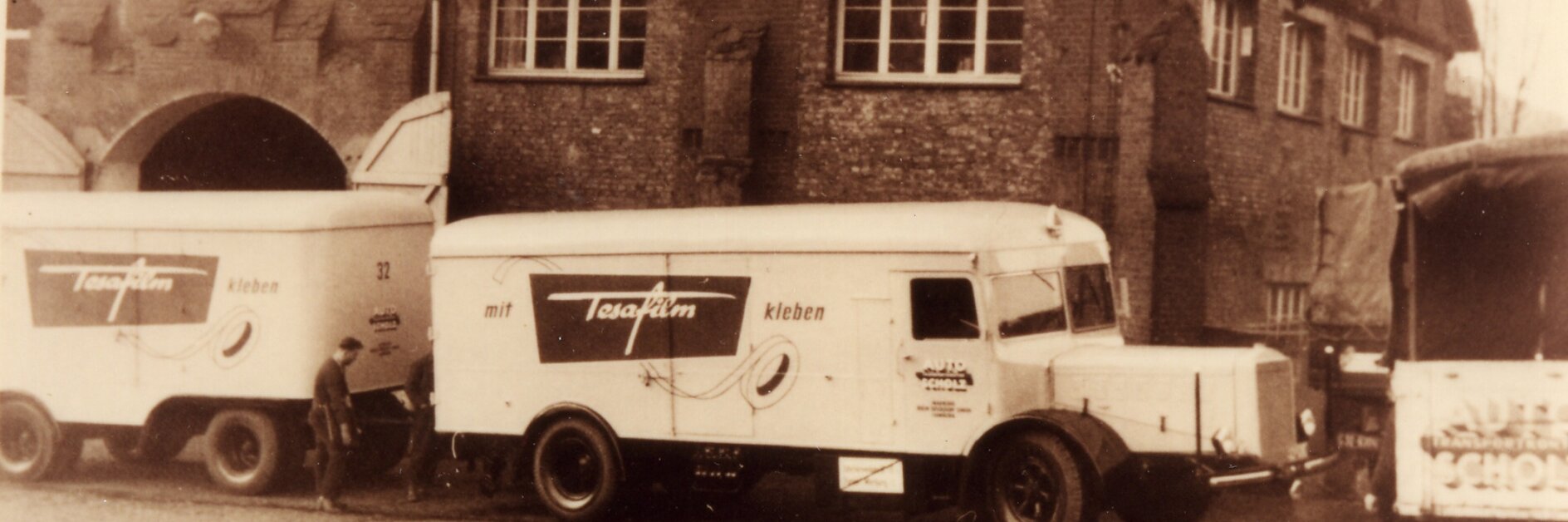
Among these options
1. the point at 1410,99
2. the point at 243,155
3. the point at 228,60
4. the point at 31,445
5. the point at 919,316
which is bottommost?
the point at 31,445

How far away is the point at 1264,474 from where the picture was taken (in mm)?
11750

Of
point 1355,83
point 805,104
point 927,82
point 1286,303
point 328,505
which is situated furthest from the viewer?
point 1355,83

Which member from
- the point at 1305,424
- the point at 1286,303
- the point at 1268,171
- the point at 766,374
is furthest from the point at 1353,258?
the point at 766,374

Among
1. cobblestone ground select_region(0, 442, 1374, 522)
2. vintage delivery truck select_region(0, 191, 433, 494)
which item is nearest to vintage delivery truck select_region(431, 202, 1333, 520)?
cobblestone ground select_region(0, 442, 1374, 522)

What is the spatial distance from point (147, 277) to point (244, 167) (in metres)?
8.56

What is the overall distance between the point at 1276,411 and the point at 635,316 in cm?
481

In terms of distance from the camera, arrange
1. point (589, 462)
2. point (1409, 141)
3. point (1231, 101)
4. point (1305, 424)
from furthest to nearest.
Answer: point (1409, 141)
point (1231, 101)
point (589, 462)
point (1305, 424)

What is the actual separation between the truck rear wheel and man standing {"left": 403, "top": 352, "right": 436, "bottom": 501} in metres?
3.33

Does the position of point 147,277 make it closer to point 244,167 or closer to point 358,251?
point 358,251

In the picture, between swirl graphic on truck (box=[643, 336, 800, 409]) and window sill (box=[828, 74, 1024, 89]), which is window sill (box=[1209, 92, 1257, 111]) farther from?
swirl graphic on truck (box=[643, 336, 800, 409])

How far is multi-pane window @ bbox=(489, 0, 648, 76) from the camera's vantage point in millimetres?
20297

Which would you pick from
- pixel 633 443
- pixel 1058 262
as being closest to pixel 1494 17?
pixel 1058 262

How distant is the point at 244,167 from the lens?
24.0 metres

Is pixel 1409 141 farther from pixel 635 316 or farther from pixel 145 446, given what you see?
pixel 145 446
